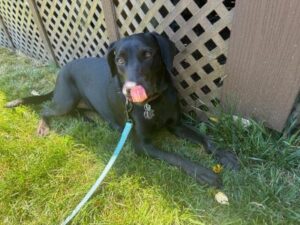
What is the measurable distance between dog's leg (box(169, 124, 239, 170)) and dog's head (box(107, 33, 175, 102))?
50cm

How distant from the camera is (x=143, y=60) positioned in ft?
6.89

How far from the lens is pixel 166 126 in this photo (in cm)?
267

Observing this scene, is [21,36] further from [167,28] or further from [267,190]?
[267,190]

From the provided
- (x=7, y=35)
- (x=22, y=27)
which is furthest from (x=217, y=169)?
(x=7, y=35)

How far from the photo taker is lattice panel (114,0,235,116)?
216cm

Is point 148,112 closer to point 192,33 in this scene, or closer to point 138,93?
point 138,93

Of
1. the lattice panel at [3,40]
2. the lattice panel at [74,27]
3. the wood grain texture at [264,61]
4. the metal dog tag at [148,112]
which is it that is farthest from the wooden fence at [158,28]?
the lattice panel at [3,40]

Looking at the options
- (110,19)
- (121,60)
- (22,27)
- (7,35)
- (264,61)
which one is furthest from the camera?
(7,35)

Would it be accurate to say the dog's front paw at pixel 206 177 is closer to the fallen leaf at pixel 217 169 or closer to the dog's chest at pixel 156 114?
the fallen leaf at pixel 217 169

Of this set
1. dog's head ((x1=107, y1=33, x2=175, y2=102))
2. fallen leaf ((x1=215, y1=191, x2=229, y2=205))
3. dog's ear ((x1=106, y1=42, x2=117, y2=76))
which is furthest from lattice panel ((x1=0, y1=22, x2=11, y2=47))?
fallen leaf ((x1=215, y1=191, x2=229, y2=205))

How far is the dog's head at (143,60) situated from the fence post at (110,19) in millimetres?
622

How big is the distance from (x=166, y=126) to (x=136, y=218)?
0.84 m

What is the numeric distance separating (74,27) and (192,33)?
158 cm

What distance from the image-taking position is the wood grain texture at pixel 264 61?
1788 millimetres
